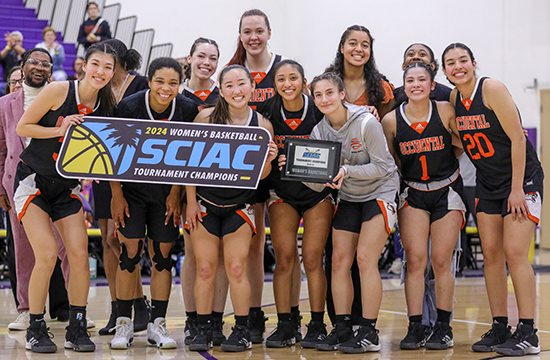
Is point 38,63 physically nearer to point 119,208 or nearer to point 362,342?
point 119,208

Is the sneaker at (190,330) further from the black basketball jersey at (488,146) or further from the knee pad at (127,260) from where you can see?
the black basketball jersey at (488,146)

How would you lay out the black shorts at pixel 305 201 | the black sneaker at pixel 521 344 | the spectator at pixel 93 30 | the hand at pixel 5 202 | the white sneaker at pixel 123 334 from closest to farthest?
the black sneaker at pixel 521 344 → the white sneaker at pixel 123 334 → the black shorts at pixel 305 201 → the hand at pixel 5 202 → the spectator at pixel 93 30

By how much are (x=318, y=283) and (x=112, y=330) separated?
1.41m

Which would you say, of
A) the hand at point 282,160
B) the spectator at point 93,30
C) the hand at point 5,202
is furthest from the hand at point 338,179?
the spectator at point 93,30

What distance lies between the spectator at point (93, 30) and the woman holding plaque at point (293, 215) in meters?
8.91

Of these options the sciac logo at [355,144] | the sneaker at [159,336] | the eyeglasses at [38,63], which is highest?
the eyeglasses at [38,63]

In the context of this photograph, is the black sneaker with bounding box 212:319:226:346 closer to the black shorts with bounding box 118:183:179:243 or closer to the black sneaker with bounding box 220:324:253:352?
the black sneaker with bounding box 220:324:253:352

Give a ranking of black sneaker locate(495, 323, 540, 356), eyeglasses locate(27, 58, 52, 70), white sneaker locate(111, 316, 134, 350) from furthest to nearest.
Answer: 1. eyeglasses locate(27, 58, 52, 70)
2. white sneaker locate(111, 316, 134, 350)
3. black sneaker locate(495, 323, 540, 356)

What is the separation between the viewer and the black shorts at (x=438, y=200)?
12.1ft

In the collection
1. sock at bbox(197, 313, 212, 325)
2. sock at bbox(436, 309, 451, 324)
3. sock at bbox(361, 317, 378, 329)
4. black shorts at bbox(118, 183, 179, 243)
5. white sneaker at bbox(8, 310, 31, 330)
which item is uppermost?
black shorts at bbox(118, 183, 179, 243)

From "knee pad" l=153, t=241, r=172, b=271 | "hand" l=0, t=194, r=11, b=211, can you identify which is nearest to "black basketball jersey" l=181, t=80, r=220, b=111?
"knee pad" l=153, t=241, r=172, b=271

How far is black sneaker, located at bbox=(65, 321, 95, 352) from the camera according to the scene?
349 cm

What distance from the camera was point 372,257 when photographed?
11.6 ft

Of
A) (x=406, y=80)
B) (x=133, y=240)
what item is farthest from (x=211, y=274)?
(x=406, y=80)
